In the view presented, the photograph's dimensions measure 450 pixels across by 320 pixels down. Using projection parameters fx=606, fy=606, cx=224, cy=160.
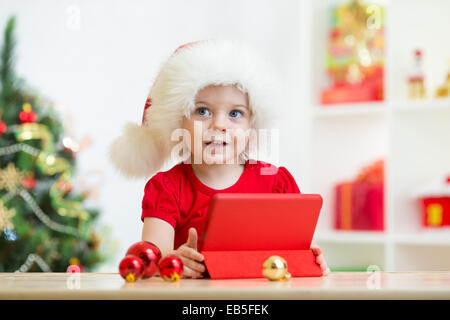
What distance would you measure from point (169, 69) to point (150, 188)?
227 millimetres

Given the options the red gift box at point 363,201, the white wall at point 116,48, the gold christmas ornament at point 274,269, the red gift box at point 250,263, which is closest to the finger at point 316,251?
the red gift box at point 250,263

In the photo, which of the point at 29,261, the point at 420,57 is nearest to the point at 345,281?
the point at 420,57

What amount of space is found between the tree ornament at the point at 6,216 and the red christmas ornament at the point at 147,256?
1.66m

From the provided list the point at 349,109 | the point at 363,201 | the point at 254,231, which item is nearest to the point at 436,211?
the point at 363,201

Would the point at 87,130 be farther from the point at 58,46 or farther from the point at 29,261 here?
the point at 29,261

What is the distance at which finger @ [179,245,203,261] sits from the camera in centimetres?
87

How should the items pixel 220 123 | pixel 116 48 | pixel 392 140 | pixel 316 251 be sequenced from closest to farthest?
1. pixel 316 251
2. pixel 220 123
3. pixel 392 140
4. pixel 116 48

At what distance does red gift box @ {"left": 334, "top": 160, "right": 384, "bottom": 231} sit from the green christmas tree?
3.56ft

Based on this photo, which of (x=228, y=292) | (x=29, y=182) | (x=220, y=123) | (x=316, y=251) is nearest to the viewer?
(x=228, y=292)

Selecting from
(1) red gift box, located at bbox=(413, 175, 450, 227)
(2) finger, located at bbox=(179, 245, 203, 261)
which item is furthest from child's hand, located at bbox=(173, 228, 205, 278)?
(1) red gift box, located at bbox=(413, 175, 450, 227)

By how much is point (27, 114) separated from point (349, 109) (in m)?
1.28

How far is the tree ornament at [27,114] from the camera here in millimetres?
2402

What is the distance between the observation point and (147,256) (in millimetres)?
822

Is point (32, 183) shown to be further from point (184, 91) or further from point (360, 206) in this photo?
point (184, 91)
